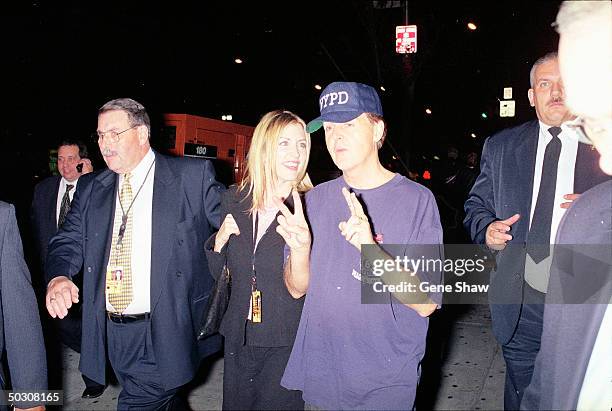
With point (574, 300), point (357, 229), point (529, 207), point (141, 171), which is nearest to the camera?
point (574, 300)

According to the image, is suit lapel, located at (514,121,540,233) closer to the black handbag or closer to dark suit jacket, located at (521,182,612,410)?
dark suit jacket, located at (521,182,612,410)

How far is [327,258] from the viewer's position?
2482 millimetres

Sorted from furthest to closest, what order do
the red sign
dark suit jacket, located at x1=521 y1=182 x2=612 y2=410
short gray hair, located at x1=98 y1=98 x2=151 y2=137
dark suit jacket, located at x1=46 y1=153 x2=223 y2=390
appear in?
the red sign < short gray hair, located at x1=98 y1=98 x2=151 y2=137 < dark suit jacket, located at x1=46 y1=153 x2=223 y2=390 < dark suit jacket, located at x1=521 y1=182 x2=612 y2=410

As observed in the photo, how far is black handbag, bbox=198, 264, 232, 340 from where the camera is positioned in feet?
10.5

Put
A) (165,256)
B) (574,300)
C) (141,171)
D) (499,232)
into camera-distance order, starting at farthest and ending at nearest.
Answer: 1. (141,171)
2. (165,256)
3. (499,232)
4. (574,300)

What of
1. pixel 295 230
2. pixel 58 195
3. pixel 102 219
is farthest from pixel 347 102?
pixel 58 195

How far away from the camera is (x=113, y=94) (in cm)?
1362

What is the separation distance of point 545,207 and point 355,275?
1.54 meters

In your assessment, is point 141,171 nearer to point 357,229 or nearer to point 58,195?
point 357,229

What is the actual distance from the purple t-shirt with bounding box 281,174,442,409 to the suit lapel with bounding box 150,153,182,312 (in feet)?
4.54

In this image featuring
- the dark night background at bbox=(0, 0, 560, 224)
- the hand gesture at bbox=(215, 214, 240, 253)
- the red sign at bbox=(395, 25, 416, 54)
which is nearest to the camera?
the hand gesture at bbox=(215, 214, 240, 253)

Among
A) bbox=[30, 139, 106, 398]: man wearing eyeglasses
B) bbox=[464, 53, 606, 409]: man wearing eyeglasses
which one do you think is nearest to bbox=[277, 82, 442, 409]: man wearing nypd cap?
bbox=[464, 53, 606, 409]: man wearing eyeglasses

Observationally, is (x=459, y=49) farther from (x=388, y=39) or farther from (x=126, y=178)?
(x=126, y=178)

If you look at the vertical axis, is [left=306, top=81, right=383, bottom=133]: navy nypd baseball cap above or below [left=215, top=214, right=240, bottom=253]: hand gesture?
above
